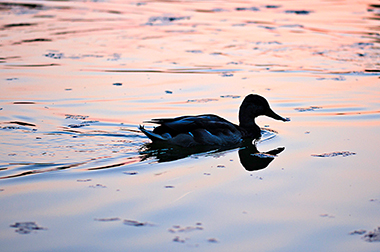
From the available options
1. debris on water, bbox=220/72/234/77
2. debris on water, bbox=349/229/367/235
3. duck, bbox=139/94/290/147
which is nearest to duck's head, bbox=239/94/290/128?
duck, bbox=139/94/290/147

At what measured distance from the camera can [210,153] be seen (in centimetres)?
741

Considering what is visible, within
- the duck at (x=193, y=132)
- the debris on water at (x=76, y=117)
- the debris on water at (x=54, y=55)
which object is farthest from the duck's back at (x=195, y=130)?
the debris on water at (x=54, y=55)

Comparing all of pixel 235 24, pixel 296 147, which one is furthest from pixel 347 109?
Answer: pixel 235 24

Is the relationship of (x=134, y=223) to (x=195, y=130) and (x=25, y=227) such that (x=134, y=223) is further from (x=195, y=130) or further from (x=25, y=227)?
(x=195, y=130)

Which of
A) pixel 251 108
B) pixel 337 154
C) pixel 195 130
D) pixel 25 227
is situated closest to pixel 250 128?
pixel 251 108

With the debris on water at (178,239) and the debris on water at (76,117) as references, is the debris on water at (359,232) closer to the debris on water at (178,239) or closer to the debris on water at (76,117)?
the debris on water at (178,239)

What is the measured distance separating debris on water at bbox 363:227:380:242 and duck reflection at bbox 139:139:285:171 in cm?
211

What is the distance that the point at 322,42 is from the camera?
14.7 metres

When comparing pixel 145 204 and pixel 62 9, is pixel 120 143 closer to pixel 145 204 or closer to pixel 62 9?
pixel 145 204

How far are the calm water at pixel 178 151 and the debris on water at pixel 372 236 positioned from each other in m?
0.03

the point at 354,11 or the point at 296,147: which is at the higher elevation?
the point at 354,11

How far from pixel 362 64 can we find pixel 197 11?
850 cm

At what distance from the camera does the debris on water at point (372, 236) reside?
468 centimetres

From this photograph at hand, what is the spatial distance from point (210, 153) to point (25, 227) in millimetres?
3208
